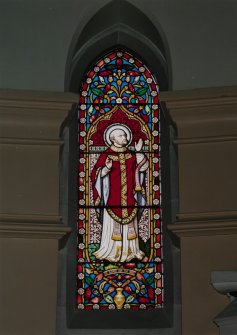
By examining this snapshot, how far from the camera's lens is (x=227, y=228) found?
8195 millimetres

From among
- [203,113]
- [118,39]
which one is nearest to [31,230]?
[203,113]

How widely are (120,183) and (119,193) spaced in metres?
0.10

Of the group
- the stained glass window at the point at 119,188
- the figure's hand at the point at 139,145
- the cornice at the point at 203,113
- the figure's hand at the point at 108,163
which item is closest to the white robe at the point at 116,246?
the stained glass window at the point at 119,188

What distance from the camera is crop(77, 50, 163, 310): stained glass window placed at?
28.5ft

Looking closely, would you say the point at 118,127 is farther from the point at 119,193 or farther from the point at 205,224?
the point at 205,224

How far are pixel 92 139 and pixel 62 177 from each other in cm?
52

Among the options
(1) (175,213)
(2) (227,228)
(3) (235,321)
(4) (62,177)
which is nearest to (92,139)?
(4) (62,177)

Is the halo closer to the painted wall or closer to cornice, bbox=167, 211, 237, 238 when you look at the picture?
the painted wall

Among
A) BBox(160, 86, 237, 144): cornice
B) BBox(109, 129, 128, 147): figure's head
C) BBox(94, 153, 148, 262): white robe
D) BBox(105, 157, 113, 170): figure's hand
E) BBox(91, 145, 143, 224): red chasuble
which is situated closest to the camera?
BBox(160, 86, 237, 144): cornice

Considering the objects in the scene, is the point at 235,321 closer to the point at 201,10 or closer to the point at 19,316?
the point at 19,316

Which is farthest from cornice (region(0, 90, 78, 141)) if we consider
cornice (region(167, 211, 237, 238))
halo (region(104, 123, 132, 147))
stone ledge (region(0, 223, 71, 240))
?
cornice (region(167, 211, 237, 238))

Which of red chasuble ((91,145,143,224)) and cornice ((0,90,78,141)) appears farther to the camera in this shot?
red chasuble ((91,145,143,224))

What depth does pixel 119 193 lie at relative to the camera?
9031 mm

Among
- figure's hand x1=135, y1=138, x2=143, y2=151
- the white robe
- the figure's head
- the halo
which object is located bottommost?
the white robe
